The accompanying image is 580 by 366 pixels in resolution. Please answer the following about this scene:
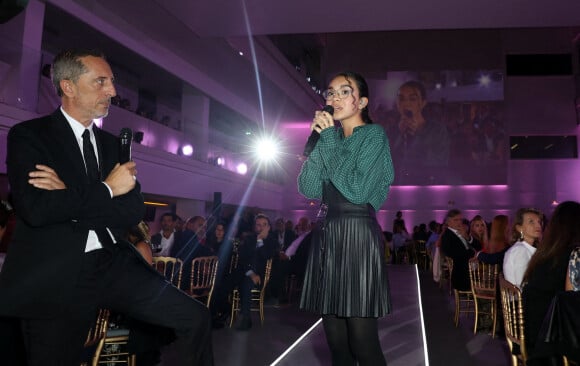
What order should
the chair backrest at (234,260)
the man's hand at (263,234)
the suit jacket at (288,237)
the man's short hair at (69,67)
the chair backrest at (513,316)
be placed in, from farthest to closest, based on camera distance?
the suit jacket at (288,237)
the man's hand at (263,234)
the chair backrest at (234,260)
the chair backrest at (513,316)
the man's short hair at (69,67)

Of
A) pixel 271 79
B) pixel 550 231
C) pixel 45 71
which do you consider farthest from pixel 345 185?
pixel 271 79

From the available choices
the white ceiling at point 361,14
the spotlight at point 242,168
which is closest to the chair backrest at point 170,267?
the white ceiling at point 361,14

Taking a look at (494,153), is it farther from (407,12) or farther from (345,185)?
(345,185)

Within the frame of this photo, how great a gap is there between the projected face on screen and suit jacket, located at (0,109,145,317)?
15.4 m

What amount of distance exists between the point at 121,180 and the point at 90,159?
0.59 feet

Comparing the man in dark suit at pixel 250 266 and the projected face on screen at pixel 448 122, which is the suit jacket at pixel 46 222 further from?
the projected face on screen at pixel 448 122

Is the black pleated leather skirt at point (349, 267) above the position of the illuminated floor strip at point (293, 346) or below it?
above

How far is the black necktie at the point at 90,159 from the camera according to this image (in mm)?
1525

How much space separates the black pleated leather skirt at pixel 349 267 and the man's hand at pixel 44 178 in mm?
851

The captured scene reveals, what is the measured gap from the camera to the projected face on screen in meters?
16.2

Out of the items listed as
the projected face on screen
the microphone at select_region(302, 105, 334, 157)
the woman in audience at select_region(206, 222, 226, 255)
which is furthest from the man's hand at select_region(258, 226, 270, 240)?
the projected face on screen

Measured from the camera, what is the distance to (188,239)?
5.51 metres

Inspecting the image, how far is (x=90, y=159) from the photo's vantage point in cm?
154

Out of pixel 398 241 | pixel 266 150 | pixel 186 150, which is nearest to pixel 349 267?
pixel 186 150
